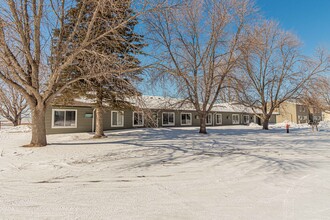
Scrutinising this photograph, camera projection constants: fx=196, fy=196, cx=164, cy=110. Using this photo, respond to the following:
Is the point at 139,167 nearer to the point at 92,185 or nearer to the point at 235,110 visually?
the point at 92,185

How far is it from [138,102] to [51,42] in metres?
4.48

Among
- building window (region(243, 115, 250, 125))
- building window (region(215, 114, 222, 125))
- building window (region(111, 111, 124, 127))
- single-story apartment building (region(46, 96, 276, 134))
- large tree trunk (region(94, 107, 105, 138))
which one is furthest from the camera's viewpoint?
building window (region(243, 115, 250, 125))

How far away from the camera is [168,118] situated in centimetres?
2217

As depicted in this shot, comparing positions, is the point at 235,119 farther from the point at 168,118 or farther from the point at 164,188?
the point at 164,188

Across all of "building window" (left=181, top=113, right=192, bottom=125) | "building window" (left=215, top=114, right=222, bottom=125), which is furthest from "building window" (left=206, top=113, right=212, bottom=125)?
"building window" (left=181, top=113, right=192, bottom=125)

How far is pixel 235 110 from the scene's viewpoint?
29.9 metres

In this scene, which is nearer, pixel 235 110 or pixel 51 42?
pixel 51 42

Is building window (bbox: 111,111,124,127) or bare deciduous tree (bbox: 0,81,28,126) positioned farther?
bare deciduous tree (bbox: 0,81,28,126)

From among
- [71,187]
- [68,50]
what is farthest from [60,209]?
[68,50]

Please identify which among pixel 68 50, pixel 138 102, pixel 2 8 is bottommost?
pixel 138 102

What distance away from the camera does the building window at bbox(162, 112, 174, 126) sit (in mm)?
21778

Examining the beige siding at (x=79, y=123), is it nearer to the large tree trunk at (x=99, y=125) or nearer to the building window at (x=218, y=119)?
the large tree trunk at (x=99, y=125)

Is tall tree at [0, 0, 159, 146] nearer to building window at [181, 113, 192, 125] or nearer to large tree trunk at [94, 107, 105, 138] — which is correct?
large tree trunk at [94, 107, 105, 138]

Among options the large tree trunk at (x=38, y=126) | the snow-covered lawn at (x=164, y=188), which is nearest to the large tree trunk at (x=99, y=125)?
the large tree trunk at (x=38, y=126)
